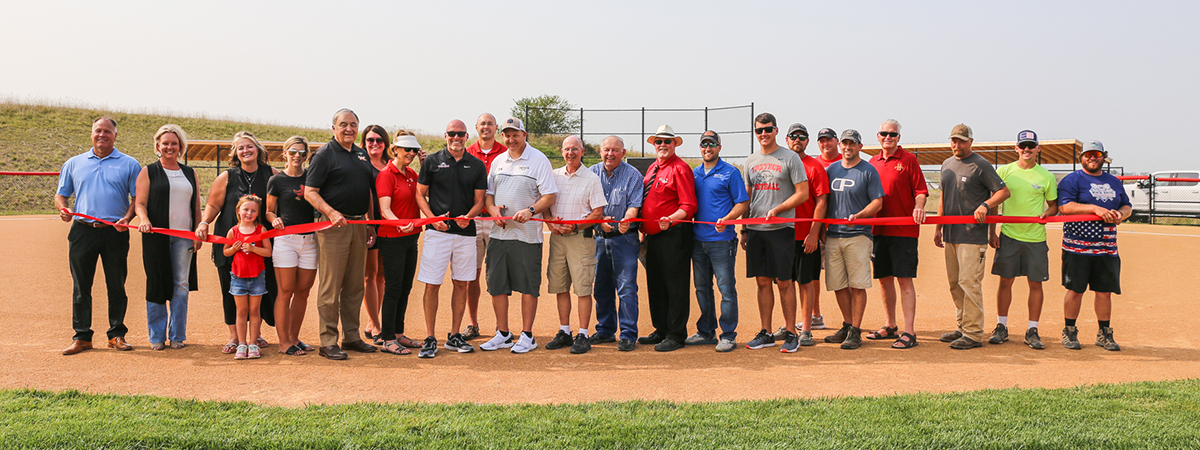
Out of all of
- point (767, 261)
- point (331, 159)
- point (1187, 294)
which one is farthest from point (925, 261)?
point (331, 159)

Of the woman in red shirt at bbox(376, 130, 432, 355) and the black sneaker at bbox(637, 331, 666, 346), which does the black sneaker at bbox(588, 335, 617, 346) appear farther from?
the woman in red shirt at bbox(376, 130, 432, 355)

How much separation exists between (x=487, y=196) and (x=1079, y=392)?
458 cm

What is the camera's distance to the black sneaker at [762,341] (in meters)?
6.52

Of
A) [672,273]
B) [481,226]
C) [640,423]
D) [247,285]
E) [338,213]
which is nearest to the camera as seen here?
[640,423]

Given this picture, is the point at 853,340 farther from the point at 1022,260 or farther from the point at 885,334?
the point at 1022,260

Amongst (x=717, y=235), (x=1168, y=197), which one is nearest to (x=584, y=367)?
(x=717, y=235)

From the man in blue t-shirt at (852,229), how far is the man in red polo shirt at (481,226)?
2.95m

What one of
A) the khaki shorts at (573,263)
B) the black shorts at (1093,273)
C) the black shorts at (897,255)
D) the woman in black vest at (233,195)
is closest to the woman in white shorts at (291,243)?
the woman in black vest at (233,195)

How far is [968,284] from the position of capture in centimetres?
657

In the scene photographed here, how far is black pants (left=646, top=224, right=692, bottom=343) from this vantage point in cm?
654

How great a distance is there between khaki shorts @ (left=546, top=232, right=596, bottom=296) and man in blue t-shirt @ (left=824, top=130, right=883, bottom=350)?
2.10 meters

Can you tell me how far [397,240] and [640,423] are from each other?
3.09 meters

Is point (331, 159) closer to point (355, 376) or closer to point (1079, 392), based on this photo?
point (355, 376)

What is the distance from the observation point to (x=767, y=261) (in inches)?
252
